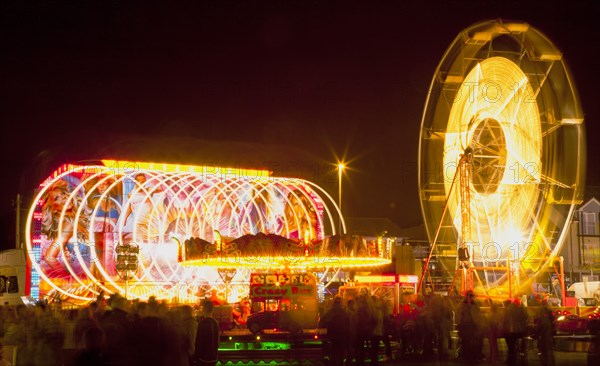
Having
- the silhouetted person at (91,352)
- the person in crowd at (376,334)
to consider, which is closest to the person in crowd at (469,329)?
the person in crowd at (376,334)

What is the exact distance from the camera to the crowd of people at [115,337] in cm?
1030

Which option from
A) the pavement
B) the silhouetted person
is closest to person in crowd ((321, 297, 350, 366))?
the pavement

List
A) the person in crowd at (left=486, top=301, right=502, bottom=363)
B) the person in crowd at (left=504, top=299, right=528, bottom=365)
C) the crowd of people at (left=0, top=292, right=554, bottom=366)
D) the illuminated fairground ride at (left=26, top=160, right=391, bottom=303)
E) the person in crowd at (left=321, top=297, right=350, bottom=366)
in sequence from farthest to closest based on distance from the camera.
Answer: the illuminated fairground ride at (left=26, top=160, right=391, bottom=303) < the person in crowd at (left=486, top=301, right=502, bottom=363) < the person in crowd at (left=504, top=299, right=528, bottom=365) < the person in crowd at (left=321, top=297, right=350, bottom=366) < the crowd of people at (left=0, top=292, right=554, bottom=366)

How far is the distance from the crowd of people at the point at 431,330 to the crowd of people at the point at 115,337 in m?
5.49

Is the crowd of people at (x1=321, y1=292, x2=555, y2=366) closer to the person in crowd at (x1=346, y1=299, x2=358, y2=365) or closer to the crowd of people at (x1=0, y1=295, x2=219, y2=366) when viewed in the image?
the person in crowd at (x1=346, y1=299, x2=358, y2=365)

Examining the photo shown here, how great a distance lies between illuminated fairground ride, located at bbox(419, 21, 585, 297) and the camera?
30.0 metres

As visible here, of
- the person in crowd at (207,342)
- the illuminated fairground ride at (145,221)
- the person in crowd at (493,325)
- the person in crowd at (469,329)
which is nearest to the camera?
the person in crowd at (207,342)

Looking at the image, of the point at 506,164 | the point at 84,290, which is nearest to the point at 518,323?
the point at 506,164

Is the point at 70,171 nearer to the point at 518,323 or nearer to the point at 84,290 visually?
the point at 84,290

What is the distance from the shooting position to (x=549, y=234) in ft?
101

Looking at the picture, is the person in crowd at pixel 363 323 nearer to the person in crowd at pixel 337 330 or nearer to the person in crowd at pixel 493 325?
the person in crowd at pixel 337 330

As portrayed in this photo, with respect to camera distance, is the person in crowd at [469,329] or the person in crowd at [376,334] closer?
the person in crowd at [376,334]

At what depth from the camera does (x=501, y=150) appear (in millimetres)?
32594

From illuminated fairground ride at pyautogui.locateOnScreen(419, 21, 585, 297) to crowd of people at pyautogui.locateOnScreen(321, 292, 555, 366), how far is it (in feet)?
20.1
